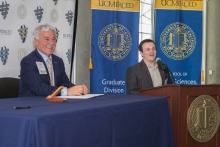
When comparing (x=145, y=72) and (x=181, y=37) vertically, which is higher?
(x=181, y=37)

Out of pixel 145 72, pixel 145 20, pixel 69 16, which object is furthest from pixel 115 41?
pixel 145 72

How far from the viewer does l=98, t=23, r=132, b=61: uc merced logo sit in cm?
561

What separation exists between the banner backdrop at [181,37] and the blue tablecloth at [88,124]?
335 centimetres

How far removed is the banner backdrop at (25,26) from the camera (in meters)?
4.24

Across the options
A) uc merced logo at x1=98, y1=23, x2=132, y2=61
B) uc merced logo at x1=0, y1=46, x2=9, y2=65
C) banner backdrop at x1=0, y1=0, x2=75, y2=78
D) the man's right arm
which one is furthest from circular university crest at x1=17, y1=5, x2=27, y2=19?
uc merced logo at x1=98, y1=23, x2=132, y2=61

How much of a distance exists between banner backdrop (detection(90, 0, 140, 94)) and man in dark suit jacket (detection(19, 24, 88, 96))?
64.0 inches

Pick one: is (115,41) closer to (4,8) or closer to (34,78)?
(4,8)

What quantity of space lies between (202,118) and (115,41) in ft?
9.33

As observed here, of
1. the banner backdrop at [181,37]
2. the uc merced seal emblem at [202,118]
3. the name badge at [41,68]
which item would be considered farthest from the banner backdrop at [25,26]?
the uc merced seal emblem at [202,118]

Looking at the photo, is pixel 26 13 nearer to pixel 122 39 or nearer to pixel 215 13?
pixel 122 39

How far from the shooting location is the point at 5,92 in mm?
3648

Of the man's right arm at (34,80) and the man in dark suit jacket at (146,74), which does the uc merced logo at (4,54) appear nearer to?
the man's right arm at (34,80)

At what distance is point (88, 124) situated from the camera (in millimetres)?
2139

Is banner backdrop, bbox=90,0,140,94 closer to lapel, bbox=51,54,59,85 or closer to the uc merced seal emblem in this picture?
lapel, bbox=51,54,59,85
